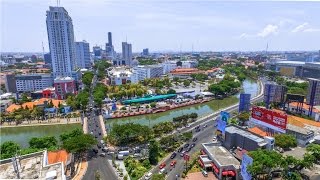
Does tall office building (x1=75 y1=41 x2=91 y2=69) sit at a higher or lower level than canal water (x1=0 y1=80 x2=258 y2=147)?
higher

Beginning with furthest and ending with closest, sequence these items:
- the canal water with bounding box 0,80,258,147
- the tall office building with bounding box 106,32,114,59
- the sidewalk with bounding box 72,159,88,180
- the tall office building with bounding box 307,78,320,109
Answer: the tall office building with bounding box 106,32,114,59
the tall office building with bounding box 307,78,320,109
the canal water with bounding box 0,80,258,147
the sidewalk with bounding box 72,159,88,180

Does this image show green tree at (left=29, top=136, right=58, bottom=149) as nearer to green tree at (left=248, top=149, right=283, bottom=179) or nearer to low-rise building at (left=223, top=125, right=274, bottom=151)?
low-rise building at (left=223, top=125, right=274, bottom=151)

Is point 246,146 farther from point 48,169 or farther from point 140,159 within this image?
point 48,169

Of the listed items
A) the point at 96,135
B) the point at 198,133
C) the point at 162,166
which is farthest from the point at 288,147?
the point at 96,135

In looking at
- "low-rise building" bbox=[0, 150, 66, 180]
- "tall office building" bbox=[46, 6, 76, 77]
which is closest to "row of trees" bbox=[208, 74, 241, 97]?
"tall office building" bbox=[46, 6, 76, 77]

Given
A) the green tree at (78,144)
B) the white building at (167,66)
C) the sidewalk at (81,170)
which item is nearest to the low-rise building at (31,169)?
the sidewalk at (81,170)

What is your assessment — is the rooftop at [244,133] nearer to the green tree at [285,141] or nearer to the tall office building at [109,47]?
the green tree at [285,141]

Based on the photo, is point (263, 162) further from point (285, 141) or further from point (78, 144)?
point (78, 144)
